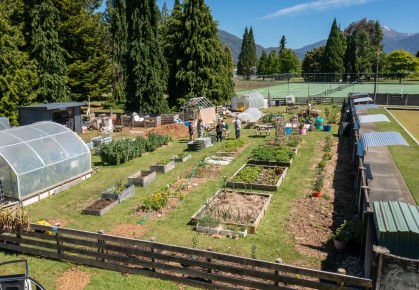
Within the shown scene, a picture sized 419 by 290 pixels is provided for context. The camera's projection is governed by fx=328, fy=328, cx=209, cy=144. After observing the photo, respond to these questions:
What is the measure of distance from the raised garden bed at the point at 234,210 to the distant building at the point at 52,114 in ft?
65.1

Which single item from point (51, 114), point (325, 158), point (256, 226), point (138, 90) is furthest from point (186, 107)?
point (256, 226)

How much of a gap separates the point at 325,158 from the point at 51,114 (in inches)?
891

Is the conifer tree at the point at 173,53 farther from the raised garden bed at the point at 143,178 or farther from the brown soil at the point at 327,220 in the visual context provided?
the brown soil at the point at 327,220

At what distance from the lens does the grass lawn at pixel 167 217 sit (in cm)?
930

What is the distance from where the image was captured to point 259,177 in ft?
55.0

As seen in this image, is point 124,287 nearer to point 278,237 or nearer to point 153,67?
point 278,237

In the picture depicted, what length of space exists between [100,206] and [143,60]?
86.7ft

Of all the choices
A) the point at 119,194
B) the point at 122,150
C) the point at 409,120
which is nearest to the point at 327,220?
the point at 119,194

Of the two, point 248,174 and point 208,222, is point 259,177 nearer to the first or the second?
point 248,174

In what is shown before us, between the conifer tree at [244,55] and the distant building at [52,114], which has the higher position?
the conifer tree at [244,55]

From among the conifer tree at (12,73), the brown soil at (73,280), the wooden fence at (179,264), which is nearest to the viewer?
the wooden fence at (179,264)

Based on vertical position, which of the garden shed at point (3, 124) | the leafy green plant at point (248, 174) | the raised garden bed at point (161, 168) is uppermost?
the garden shed at point (3, 124)

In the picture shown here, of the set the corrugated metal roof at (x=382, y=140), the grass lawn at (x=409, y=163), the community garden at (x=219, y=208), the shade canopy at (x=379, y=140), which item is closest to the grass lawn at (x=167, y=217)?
the community garden at (x=219, y=208)

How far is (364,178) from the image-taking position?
→ 1162 centimetres
